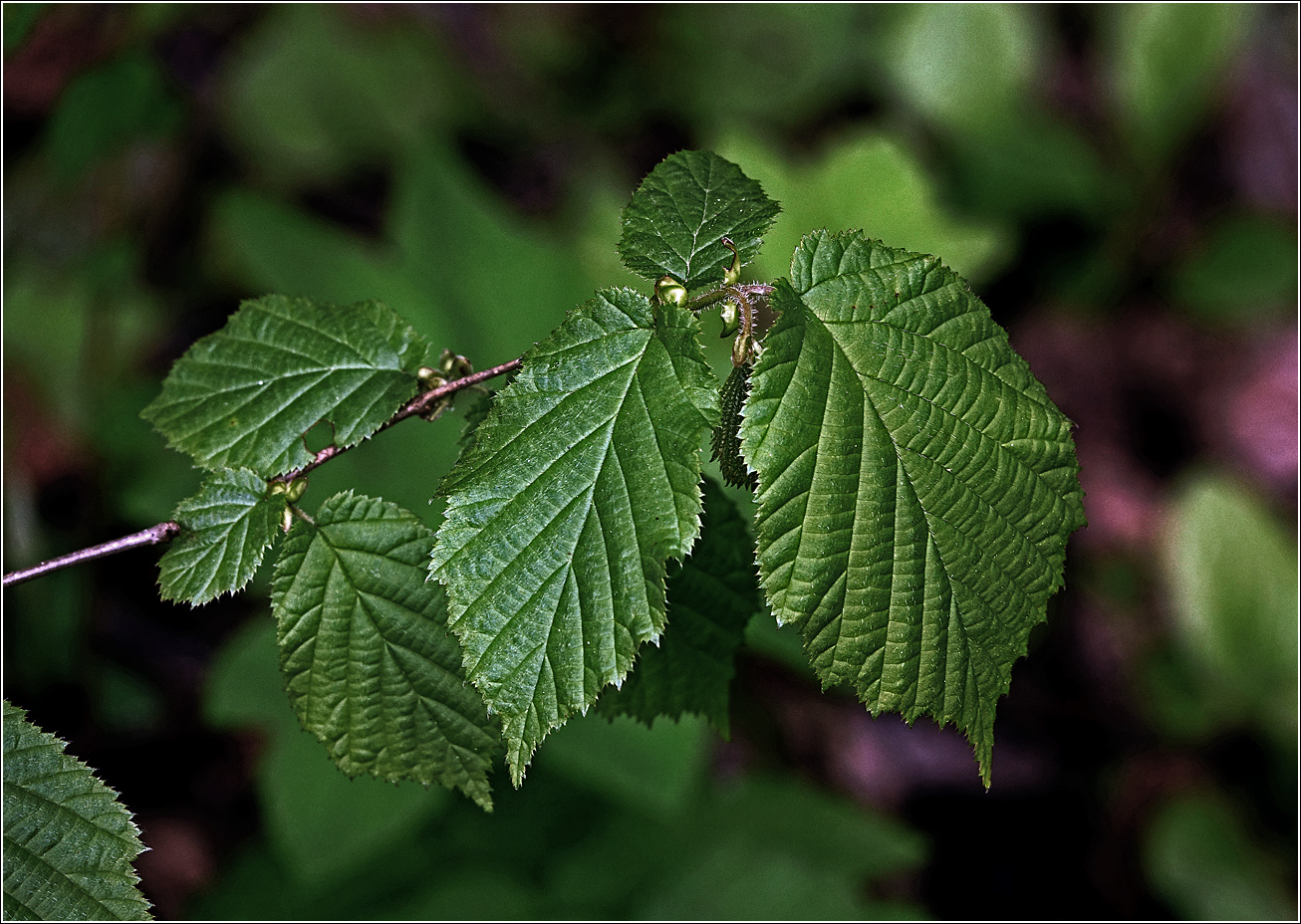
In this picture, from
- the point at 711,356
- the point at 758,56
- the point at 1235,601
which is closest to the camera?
the point at 711,356

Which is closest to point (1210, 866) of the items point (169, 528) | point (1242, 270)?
point (1242, 270)

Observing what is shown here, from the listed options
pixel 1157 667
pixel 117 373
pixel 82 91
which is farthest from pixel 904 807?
pixel 82 91

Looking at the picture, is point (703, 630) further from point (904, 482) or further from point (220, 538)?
point (220, 538)

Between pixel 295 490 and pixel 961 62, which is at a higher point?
pixel 961 62

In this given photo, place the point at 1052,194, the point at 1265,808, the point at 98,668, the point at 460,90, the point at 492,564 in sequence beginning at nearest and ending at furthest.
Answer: the point at 492,564, the point at 98,668, the point at 1265,808, the point at 1052,194, the point at 460,90

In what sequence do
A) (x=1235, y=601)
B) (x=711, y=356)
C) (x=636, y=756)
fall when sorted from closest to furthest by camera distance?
(x=636, y=756), (x=711, y=356), (x=1235, y=601)

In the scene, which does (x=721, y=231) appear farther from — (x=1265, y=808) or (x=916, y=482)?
(x=1265, y=808)

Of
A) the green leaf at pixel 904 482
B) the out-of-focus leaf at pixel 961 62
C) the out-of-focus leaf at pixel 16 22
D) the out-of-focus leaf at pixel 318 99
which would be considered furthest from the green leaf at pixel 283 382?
the out-of-focus leaf at pixel 961 62
